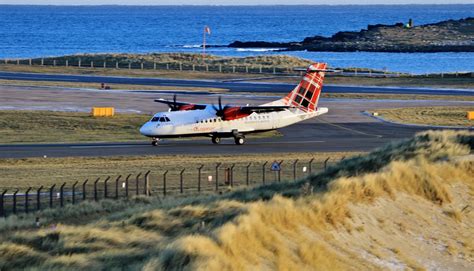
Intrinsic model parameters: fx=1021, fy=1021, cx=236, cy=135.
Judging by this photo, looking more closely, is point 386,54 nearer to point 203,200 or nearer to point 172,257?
point 203,200

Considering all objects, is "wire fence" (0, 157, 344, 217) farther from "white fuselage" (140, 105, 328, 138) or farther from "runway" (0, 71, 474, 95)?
"runway" (0, 71, 474, 95)

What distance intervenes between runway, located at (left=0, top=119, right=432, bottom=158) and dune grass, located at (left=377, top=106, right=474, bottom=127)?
15.3ft

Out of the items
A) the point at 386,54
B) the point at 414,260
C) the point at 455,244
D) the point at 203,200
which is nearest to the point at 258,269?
the point at 414,260

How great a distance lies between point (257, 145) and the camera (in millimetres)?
59781

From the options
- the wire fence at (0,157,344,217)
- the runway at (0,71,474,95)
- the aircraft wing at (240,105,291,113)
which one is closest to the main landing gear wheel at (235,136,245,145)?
the aircraft wing at (240,105,291,113)

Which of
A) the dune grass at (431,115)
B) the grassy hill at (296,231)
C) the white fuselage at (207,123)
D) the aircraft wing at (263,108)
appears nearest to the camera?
the grassy hill at (296,231)

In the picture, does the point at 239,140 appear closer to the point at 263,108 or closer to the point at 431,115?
the point at 263,108

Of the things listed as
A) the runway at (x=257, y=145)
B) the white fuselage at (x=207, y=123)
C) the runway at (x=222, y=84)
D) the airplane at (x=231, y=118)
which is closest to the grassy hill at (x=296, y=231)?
Result: the runway at (x=257, y=145)

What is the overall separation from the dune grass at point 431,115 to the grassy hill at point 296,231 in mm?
42413

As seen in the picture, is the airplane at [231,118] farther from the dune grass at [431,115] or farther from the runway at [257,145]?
the dune grass at [431,115]

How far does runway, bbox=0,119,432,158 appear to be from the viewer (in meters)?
55.5

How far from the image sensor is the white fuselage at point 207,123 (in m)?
58.0

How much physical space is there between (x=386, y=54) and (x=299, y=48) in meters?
20.5

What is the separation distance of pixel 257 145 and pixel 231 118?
7.49ft
